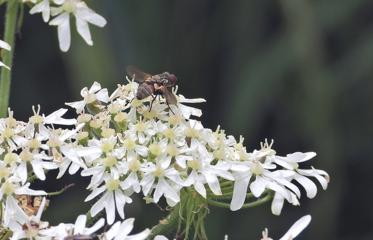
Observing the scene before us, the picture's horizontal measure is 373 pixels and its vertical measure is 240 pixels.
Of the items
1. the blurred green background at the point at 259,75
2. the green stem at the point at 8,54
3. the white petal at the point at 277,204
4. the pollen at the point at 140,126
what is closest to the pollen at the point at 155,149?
the pollen at the point at 140,126

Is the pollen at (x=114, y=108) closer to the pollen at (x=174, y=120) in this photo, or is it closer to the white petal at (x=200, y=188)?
the pollen at (x=174, y=120)

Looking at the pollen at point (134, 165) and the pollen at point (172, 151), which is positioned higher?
the pollen at point (172, 151)

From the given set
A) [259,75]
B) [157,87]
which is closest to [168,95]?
[157,87]

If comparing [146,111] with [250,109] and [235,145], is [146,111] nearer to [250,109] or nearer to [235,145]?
[235,145]

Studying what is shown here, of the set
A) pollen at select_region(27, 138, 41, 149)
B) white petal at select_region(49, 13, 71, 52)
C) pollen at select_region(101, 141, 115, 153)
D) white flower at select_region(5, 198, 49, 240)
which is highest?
white petal at select_region(49, 13, 71, 52)

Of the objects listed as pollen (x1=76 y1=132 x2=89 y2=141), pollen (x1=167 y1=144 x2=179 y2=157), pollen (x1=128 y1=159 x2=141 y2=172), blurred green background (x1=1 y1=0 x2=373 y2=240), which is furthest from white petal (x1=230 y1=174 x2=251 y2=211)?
blurred green background (x1=1 y1=0 x2=373 y2=240)

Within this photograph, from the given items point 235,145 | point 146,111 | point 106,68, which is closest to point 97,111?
point 146,111

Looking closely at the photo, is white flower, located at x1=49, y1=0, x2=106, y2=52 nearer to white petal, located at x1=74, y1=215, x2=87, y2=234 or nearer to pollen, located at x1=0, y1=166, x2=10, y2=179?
pollen, located at x1=0, y1=166, x2=10, y2=179
